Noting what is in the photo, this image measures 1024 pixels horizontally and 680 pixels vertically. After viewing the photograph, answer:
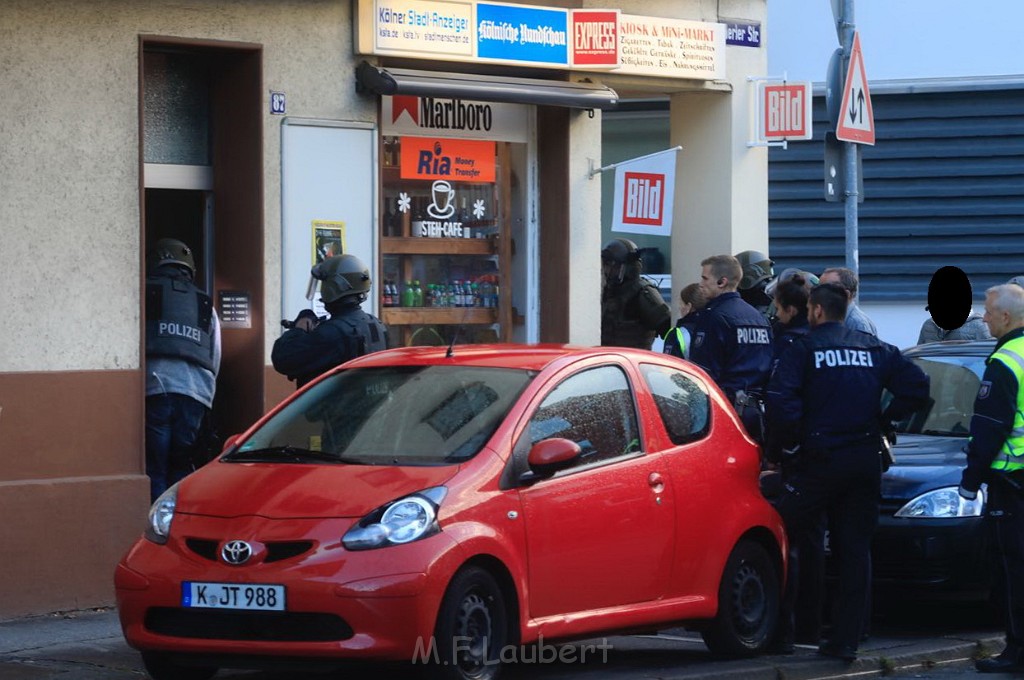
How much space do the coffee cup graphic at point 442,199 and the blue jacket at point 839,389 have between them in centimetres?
486

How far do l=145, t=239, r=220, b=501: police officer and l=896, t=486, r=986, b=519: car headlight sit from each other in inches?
169

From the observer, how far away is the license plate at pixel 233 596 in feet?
24.2

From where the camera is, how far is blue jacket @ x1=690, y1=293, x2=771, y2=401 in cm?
1073

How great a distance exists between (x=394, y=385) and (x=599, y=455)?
1015 millimetres

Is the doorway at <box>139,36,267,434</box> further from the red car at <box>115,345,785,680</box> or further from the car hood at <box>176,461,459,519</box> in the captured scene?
the car hood at <box>176,461,459,519</box>

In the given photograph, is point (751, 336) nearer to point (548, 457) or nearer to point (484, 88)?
point (484, 88)

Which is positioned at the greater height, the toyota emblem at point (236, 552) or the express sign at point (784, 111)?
the express sign at point (784, 111)

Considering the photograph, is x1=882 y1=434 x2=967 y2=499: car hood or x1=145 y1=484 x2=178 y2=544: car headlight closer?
x1=145 y1=484 x2=178 y2=544: car headlight

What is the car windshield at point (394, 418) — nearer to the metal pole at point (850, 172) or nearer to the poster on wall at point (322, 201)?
the poster on wall at point (322, 201)

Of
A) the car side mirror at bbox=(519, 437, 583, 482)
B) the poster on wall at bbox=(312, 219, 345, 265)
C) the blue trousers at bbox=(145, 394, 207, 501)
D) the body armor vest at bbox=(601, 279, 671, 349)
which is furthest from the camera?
the body armor vest at bbox=(601, 279, 671, 349)

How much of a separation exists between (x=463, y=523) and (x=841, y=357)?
7.96ft

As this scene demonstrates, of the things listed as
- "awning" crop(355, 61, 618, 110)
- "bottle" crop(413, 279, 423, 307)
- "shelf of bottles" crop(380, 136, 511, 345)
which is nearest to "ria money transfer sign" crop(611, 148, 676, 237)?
"awning" crop(355, 61, 618, 110)

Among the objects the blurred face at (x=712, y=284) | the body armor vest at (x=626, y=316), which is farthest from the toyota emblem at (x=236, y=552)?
the body armor vest at (x=626, y=316)

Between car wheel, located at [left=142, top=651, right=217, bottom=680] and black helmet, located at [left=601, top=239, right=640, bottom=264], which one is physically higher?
black helmet, located at [left=601, top=239, right=640, bottom=264]
